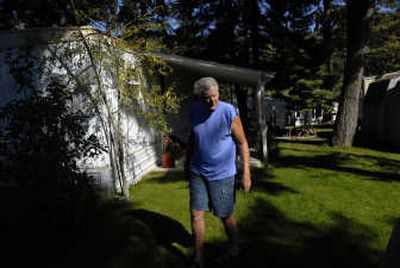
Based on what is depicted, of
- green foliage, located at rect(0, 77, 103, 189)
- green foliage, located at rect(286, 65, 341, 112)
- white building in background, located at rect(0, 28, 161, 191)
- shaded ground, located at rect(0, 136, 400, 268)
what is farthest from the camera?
green foliage, located at rect(286, 65, 341, 112)

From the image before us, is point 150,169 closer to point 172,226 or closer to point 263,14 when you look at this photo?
point 172,226

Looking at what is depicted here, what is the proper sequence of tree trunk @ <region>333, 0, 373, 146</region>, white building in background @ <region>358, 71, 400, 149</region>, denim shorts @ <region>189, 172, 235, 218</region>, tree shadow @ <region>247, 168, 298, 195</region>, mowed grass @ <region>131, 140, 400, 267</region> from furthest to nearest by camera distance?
white building in background @ <region>358, 71, 400, 149</region> → tree trunk @ <region>333, 0, 373, 146</region> → tree shadow @ <region>247, 168, 298, 195</region> → mowed grass @ <region>131, 140, 400, 267</region> → denim shorts @ <region>189, 172, 235, 218</region>

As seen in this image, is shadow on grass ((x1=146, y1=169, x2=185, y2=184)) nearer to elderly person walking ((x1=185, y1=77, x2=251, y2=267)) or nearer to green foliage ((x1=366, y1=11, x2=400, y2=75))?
elderly person walking ((x1=185, y1=77, x2=251, y2=267))

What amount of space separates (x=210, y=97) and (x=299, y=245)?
2.13m

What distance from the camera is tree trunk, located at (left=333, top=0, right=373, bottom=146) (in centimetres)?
1281

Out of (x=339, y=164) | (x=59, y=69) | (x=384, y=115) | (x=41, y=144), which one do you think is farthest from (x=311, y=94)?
(x=41, y=144)

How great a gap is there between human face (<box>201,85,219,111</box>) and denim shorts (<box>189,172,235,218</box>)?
0.70 m

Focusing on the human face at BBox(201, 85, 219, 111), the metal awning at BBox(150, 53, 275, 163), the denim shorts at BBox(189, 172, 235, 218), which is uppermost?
the metal awning at BBox(150, 53, 275, 163)

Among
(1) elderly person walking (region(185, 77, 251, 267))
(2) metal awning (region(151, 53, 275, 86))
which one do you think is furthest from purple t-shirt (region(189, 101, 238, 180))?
(2) metal awning (region(151, 53, 275, 86))

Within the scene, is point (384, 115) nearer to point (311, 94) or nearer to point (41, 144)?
point (311, 94)

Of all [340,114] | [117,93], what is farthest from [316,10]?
[117,93]

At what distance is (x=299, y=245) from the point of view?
417cm

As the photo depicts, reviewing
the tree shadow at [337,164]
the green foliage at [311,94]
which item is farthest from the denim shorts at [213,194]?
the green foliage at [311,94]

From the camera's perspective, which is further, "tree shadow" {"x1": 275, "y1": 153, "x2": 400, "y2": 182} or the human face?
"tree shadow" {"x1": 275, "y1": 153, "x2": 400, "y2": 182}
